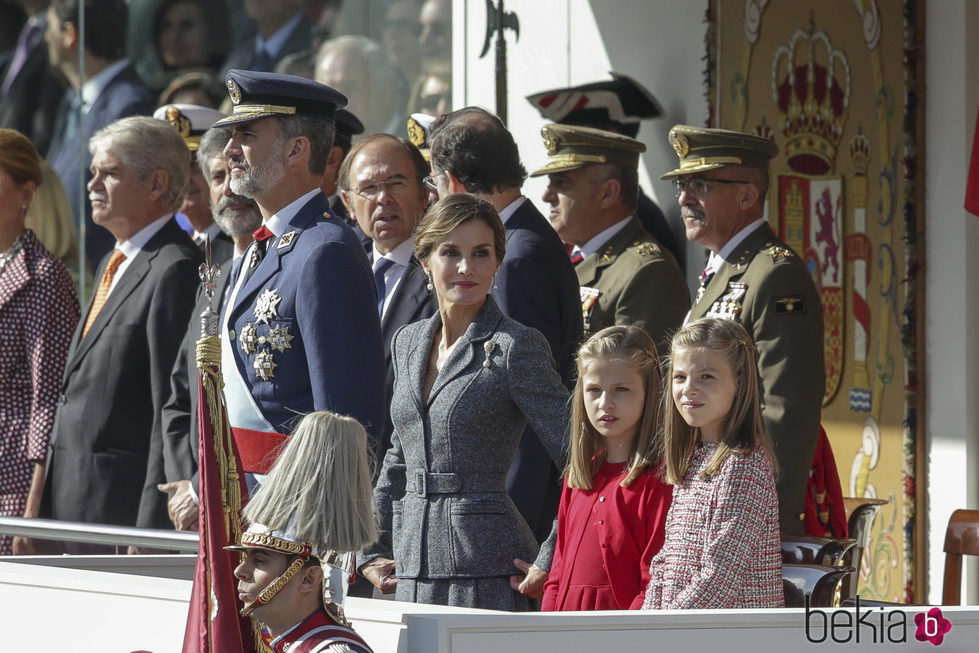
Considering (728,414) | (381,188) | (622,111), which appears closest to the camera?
(728,414)

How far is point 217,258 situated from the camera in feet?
19.8

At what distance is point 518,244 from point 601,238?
112 centimetres

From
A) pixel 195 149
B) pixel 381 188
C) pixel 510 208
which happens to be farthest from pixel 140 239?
pixel 510 208

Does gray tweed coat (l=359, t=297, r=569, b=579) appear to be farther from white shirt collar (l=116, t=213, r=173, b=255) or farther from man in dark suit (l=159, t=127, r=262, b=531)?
white shirt collar (l=116, t=213, r=173, b=255)

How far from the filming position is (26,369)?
Answer: 5.82 meters

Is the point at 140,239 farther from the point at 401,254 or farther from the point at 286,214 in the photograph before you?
the point at 286,214

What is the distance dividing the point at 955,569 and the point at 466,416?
1.57 m

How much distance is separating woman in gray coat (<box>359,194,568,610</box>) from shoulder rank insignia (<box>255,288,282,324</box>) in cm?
37

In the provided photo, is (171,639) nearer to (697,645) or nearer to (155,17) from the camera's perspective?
(697,645)

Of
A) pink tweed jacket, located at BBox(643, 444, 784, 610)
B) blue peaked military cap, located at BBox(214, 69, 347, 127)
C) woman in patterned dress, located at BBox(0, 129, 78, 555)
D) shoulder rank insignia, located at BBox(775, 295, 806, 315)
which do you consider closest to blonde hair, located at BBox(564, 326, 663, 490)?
pink tweed jacket, located at BBox(643, 444, 784, 610)

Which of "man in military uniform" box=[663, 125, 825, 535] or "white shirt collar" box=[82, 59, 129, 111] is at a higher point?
"white shirt collar" box=[82, 59, 129, 111]

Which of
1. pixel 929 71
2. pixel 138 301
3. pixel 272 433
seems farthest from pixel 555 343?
pixel 929 71

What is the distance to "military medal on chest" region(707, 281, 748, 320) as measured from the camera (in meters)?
4.92

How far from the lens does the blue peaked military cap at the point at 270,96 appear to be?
411cm
